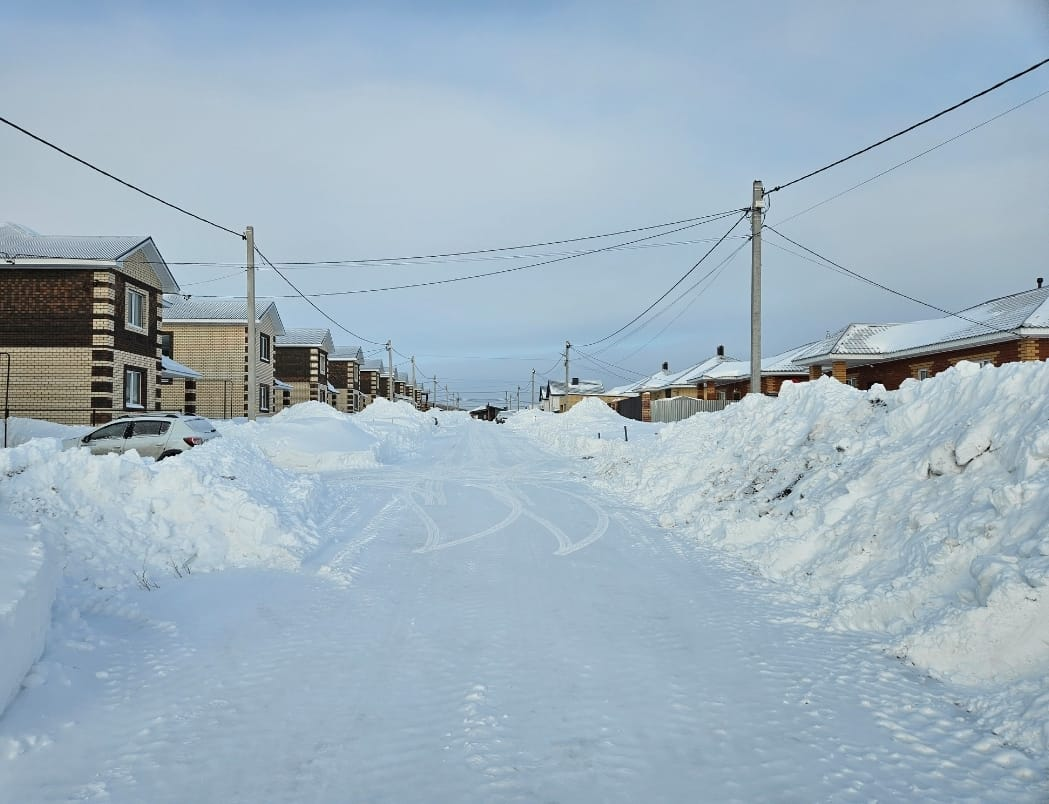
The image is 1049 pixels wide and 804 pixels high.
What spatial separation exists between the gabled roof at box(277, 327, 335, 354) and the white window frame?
25.4 metres

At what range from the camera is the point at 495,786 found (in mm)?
3303

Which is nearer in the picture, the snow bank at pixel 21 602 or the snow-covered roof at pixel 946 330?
the snow bank at pixel 21 602

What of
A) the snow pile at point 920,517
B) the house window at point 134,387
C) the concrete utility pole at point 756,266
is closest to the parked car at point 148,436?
the house window at point 134,387

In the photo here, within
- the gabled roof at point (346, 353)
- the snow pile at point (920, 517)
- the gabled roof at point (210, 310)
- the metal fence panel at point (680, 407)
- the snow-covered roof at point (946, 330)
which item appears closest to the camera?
the snow pile at point (920, 517)

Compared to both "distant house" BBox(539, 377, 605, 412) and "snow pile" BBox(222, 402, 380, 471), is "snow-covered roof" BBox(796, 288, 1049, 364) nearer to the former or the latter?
"snow pile" BBox(222, 402, 380, 471)

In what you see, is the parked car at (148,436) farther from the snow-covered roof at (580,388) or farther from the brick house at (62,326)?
the snow-covered roof at (580,388)

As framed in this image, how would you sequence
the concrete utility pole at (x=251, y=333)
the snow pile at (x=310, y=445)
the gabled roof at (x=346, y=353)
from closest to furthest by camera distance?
the snow pile at (x=310, y=445)
the concrete utility pole at (x=251, y=333)
the gabled roof at (x=346, y=353)

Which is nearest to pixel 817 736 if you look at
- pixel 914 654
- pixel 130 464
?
pixel 914 654

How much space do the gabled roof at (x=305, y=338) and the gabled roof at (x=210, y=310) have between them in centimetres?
1082

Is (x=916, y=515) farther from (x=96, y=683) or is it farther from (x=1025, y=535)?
(x=96, y=683)

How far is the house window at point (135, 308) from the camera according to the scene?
24578mm

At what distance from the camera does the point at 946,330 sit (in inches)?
1074

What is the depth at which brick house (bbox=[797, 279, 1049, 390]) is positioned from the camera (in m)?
23.4

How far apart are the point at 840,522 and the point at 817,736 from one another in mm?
4289
